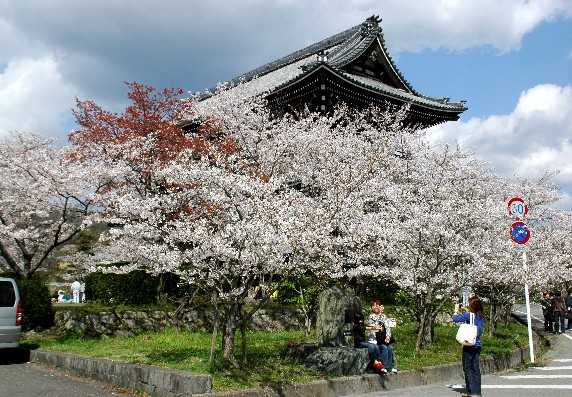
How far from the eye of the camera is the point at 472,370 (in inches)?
332

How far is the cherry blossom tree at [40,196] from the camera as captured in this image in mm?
15852

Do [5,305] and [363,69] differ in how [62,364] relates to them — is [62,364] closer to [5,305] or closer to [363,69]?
[5,305]

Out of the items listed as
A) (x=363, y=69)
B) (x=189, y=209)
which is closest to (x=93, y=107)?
(x=189, y=209)

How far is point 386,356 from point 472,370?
1.73m

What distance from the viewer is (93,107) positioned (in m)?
19.9

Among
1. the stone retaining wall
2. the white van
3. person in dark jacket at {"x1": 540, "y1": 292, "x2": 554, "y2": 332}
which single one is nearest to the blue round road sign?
the stone retaining wall

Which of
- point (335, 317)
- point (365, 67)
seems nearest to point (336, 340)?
point (335, 317)

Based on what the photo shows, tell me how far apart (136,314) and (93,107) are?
947 cm

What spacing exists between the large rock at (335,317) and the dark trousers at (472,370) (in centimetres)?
240

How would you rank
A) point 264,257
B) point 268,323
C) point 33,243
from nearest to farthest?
point 264,257
point 268,323
point 33,243

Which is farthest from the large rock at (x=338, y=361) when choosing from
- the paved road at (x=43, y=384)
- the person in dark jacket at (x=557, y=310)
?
the person in dark jacket at (x=557, y=310)

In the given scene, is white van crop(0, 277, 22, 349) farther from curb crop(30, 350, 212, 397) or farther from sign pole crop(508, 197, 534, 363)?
sign pole crop(508, 197, 534, 363)

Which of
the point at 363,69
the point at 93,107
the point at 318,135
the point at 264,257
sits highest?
the point at 363,69

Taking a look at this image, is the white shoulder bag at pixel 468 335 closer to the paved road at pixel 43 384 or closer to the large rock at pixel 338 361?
the large rock at pixel 338 361
